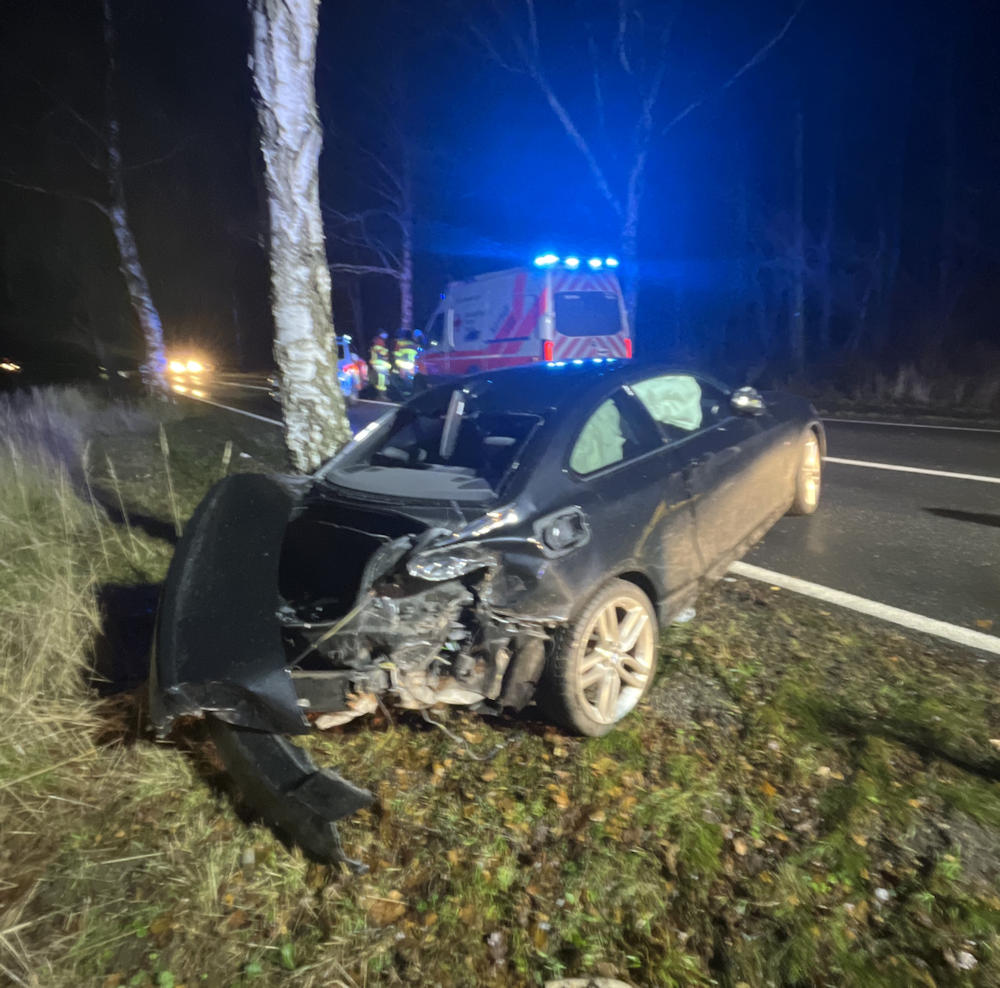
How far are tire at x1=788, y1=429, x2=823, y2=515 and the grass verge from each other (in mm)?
1818

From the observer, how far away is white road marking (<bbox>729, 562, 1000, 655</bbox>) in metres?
3.19

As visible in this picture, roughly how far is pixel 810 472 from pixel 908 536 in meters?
0.83

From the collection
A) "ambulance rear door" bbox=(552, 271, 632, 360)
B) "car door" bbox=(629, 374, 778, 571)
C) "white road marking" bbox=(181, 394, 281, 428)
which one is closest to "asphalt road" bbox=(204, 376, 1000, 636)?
"car door" bbox=(629, 374, 778, 571)

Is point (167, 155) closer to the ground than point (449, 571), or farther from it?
farther from it

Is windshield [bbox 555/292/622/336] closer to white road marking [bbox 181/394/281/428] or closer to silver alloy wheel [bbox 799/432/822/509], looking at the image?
silver alloy wheel [bbox 799/432/822/509]

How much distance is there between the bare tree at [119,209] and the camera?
13547 millimetres

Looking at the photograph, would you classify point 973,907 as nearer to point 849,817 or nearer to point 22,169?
point 849,817

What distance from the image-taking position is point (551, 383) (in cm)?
334

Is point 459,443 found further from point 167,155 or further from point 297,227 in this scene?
point 167,155

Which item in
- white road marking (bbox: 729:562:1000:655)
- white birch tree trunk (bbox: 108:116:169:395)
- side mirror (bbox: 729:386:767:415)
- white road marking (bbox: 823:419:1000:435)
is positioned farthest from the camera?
white birch tree trunk (bbox: 108:116:169:395)

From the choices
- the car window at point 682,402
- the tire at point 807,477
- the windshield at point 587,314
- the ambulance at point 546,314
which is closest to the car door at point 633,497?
the car window at point 682,402

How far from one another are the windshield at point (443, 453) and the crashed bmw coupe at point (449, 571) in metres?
0.01

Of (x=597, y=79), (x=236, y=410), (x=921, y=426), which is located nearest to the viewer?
(x=921, y=426)

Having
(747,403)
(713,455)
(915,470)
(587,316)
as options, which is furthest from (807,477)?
(587,316)
